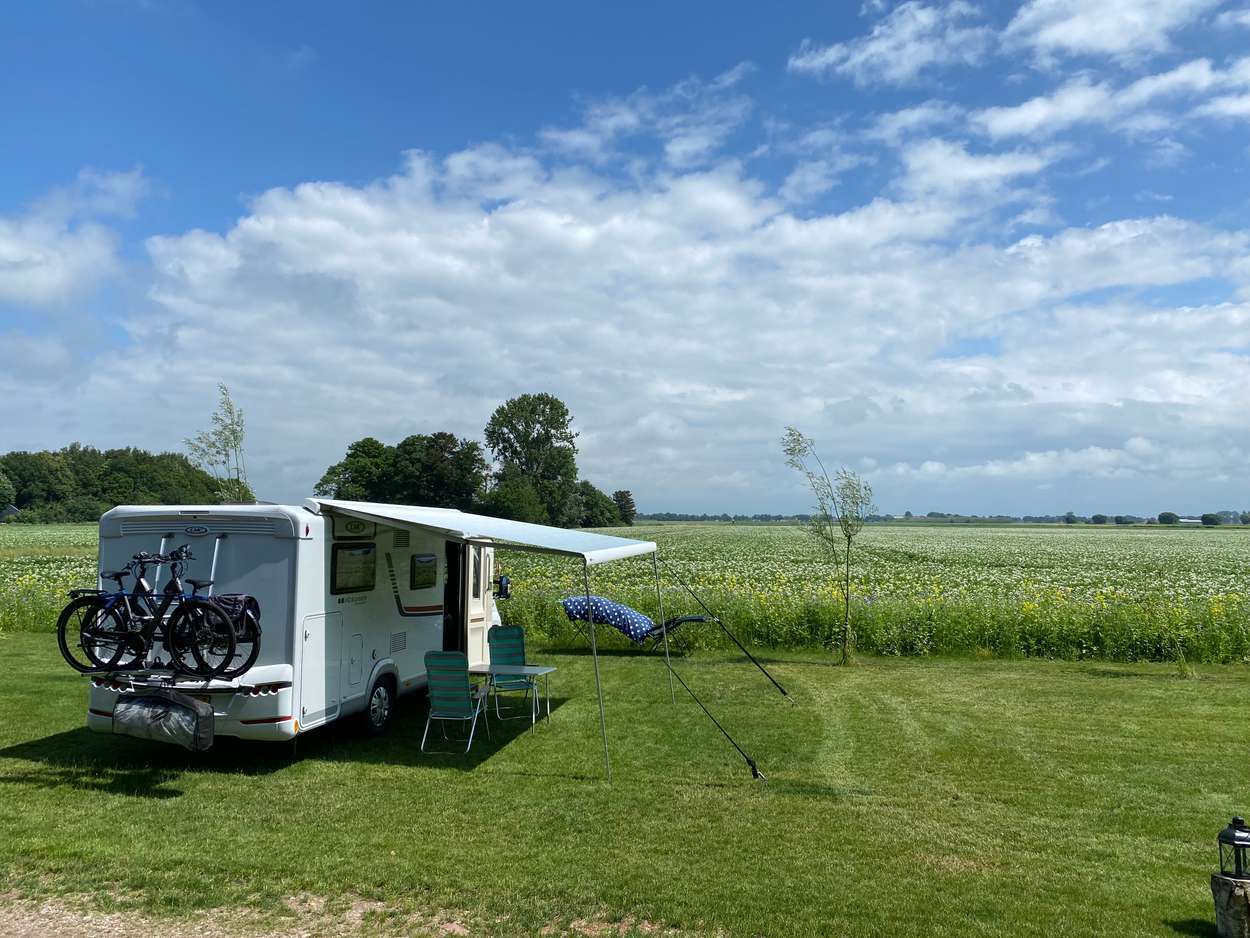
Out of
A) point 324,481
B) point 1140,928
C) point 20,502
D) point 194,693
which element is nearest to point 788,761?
point 1140,928

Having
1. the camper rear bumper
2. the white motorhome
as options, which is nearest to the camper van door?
Answer: the white motorhome

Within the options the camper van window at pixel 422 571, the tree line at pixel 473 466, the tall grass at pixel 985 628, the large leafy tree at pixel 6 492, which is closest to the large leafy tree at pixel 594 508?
the tree line at pixel 473 466

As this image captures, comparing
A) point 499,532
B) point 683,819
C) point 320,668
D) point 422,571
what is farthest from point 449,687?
point 683,819

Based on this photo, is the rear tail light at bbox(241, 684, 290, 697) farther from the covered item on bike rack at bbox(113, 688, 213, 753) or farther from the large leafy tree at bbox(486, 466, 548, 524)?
the large leafy tree at bbox(486, 466, 548, 524)

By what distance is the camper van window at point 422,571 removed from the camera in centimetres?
941

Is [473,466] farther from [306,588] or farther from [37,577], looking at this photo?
[306,588]

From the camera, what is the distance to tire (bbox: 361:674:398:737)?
28.2 feet

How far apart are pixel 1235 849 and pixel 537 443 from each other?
66.3 meters

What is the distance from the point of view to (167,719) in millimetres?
6785

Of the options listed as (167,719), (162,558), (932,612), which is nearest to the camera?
(167,719)

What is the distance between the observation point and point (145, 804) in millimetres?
6574

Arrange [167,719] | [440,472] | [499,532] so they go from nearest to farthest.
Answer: [167,719]
[499,532]
[440,472]

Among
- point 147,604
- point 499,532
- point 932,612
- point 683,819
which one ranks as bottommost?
point 683,819

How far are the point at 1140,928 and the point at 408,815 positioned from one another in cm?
460
